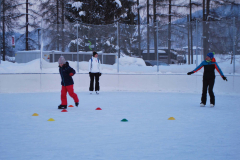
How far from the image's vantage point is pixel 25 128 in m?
5.36

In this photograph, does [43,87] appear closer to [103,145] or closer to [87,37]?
[87,37]

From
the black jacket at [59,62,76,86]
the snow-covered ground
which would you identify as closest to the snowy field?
the black jacket at [59,62,76,86]

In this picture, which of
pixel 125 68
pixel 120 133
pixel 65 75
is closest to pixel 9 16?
pixel 125 68

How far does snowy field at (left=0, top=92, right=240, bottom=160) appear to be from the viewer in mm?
3797

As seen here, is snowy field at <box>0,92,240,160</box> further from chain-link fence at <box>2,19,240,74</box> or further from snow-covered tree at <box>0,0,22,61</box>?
snow-covered tree at <box>0,0,22,61</box>

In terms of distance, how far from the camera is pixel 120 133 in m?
4.94

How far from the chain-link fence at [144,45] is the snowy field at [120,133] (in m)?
4.75

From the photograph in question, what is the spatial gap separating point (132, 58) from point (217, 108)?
5960mm

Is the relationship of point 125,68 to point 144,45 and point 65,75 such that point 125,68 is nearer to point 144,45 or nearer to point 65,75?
point 144,45

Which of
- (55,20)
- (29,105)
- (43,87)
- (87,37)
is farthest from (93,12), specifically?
(29,105)

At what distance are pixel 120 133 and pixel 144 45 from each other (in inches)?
339

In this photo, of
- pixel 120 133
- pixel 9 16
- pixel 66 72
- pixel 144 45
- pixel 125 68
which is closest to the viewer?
pixel 120 133

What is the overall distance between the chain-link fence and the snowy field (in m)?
4.75

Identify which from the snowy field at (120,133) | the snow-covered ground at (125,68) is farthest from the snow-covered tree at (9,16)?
the snowy field at (120,133)
